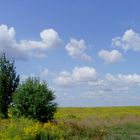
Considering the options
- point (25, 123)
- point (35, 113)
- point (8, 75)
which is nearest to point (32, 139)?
point (25, 123)

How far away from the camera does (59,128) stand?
27.2m

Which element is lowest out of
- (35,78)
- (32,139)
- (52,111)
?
(32,139)

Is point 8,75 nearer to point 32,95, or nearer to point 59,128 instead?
point 32,95

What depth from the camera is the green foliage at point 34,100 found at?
3309 cm

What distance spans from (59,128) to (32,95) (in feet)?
21.2

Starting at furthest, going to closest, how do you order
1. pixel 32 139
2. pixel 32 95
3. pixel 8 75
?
pixel 8 75 → pixel 32 95 → pixel 32 139

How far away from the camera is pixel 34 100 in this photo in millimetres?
33094

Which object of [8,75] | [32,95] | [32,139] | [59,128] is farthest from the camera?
[8,75]

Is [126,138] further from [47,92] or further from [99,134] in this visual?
[47,92]

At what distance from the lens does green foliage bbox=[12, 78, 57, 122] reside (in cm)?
3309

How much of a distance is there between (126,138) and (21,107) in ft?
29.4

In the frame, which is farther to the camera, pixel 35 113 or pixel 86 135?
pixel 35 113

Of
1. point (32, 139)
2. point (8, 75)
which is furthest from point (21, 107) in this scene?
point (32, 139)

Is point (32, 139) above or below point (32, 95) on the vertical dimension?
below
